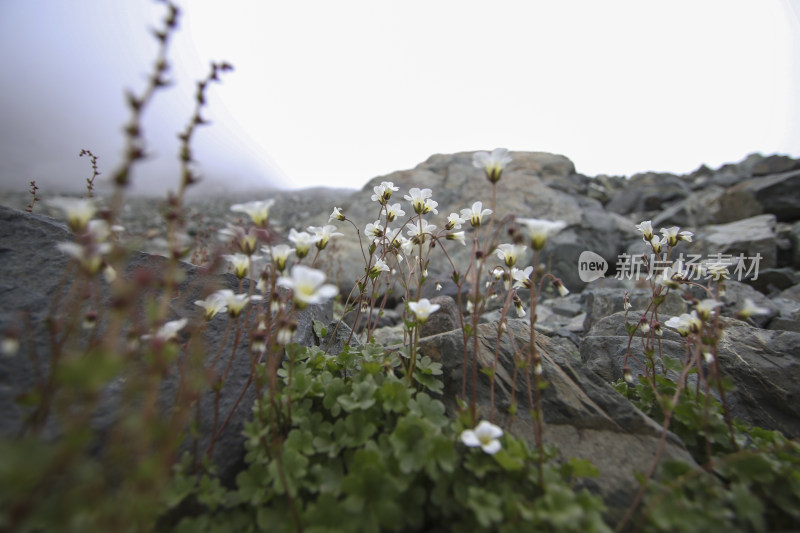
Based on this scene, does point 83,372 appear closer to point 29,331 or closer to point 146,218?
point 29,331

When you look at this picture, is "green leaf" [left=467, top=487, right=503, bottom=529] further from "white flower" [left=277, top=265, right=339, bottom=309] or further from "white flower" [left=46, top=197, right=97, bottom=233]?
"white flower" [left=46, top=197, right=97, bottom=233]

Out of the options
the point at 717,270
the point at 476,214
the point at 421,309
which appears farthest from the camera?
the point at 717,270

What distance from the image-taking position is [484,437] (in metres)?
1.58

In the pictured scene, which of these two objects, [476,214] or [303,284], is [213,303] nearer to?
[303,284]

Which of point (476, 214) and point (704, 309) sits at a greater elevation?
point (476, 214)

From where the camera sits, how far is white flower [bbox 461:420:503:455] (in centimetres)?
149

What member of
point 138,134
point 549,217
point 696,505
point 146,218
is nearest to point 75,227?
point 138,134

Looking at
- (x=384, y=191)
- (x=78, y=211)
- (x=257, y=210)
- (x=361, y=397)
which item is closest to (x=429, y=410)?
(x=361, y=397)

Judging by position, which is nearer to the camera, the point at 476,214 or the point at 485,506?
the point at 485,506

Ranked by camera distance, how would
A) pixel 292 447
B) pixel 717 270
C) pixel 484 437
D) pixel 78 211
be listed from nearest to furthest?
1. pixel 78 211
2. pixel 484 437
3. pixel 292 447
4. pixel 717 270

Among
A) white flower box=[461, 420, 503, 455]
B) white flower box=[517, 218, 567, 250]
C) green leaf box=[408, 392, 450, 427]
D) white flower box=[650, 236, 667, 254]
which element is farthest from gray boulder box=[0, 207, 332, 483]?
white flower box=[650, 236, 667, 254]

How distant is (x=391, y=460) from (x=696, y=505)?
1.24 meters

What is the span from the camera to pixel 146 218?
40.0 ft

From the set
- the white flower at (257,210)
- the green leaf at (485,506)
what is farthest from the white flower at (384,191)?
the green leaf at (485,506)
